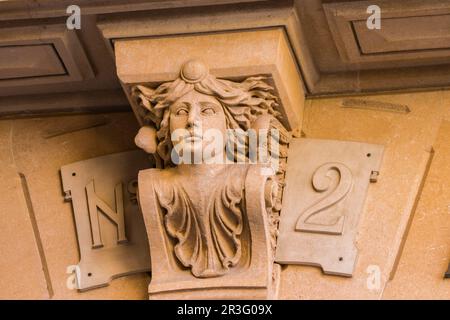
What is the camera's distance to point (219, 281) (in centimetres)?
348

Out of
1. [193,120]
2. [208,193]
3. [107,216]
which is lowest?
[107,216]

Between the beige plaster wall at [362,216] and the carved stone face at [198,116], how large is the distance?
1.11 feet

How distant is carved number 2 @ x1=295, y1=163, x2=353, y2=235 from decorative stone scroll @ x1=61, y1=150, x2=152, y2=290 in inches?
16.1

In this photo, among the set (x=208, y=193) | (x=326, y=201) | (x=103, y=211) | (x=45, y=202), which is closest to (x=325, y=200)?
(x=326, y=201)

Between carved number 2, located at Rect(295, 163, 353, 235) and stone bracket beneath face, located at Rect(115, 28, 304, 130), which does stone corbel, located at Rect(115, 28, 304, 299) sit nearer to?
stone bracket beneath face, located at Rect(115, 28, 304, 130)

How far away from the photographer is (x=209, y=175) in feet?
11.4

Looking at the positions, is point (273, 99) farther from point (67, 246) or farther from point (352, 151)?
point (67, 246)

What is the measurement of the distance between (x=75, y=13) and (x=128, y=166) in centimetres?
45

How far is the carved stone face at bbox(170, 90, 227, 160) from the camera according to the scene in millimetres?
3451

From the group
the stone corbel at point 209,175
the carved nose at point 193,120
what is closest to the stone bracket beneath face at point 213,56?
the stone corbel at point 209,175

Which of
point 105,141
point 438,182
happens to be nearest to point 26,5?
point 105,141

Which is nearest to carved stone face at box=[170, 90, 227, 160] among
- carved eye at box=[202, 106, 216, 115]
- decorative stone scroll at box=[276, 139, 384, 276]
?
carved eye at box=[202, 106, 216, 115]

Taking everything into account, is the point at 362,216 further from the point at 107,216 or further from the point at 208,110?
the point at 107,216

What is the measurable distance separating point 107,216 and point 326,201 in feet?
1.82
